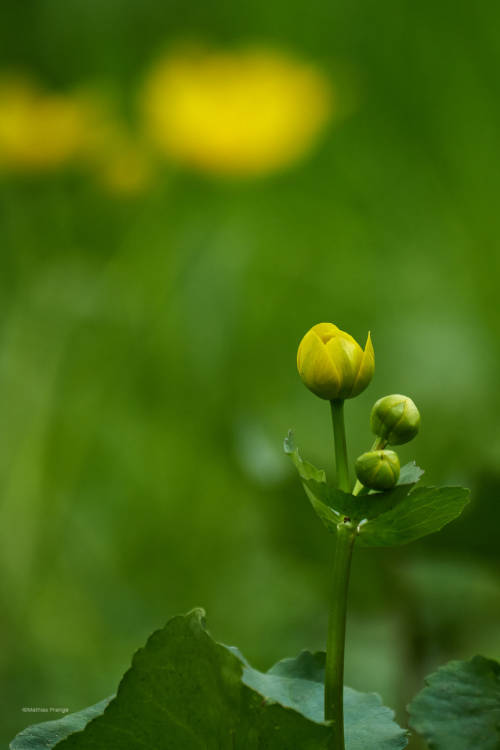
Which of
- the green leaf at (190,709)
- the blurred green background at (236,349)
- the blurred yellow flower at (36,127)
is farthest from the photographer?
the blurred yellow flower at (36,127)

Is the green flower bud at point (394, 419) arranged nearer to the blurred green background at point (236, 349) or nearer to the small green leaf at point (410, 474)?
the small green leaf at point (410, 474)

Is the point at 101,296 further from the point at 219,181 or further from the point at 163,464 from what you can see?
the point at 219,181

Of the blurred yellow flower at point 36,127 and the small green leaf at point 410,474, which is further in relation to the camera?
the blurred yellow flower at point 36,127

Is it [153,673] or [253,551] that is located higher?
[253,551]

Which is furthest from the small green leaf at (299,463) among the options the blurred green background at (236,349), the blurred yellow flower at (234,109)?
the blurred yellow flower at (234,109)

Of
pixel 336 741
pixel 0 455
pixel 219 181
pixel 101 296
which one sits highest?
pixel 219 181

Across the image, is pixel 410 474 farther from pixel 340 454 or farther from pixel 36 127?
pixel 36 127

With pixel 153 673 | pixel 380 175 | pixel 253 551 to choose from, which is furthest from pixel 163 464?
pixel 153 673

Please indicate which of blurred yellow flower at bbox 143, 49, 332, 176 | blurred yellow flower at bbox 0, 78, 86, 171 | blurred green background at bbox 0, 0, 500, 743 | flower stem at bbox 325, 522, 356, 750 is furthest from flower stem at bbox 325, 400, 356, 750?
blurred yellow flower at bbox 143, 49, 332, 176
